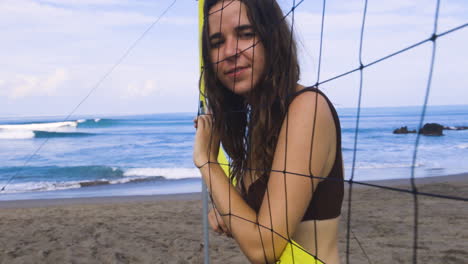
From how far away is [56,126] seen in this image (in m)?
24.5

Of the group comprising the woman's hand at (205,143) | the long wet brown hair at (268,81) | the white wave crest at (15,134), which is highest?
the long wet brown hair at (268,81)

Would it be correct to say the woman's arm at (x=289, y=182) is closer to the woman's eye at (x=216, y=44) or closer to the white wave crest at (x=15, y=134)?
the woman's eye at (x=216, y=44)

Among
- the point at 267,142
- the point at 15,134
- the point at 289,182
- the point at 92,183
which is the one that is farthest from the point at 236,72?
the point at 15,134

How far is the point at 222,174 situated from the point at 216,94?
12.8 inches

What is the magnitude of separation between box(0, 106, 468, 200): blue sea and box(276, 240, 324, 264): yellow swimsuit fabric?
7222 mm

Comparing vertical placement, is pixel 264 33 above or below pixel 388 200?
above

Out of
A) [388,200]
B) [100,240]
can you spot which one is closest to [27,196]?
[100,240]

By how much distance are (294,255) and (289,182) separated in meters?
0.21

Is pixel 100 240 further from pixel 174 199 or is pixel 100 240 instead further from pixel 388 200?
A: pixel 388 200

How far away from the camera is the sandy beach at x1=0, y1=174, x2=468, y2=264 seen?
13.6 ft

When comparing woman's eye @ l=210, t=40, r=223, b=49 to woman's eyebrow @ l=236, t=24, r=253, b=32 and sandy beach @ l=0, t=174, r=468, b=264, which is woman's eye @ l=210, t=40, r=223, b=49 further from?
sandy beach @ l=0, t=174, r=468, b=264

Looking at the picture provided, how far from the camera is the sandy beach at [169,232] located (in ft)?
13.6

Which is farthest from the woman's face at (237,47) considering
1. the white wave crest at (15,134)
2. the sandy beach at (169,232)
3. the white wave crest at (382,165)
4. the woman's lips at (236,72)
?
the white wave crest at (15,134)

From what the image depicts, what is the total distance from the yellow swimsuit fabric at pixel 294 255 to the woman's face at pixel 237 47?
0.43 m
